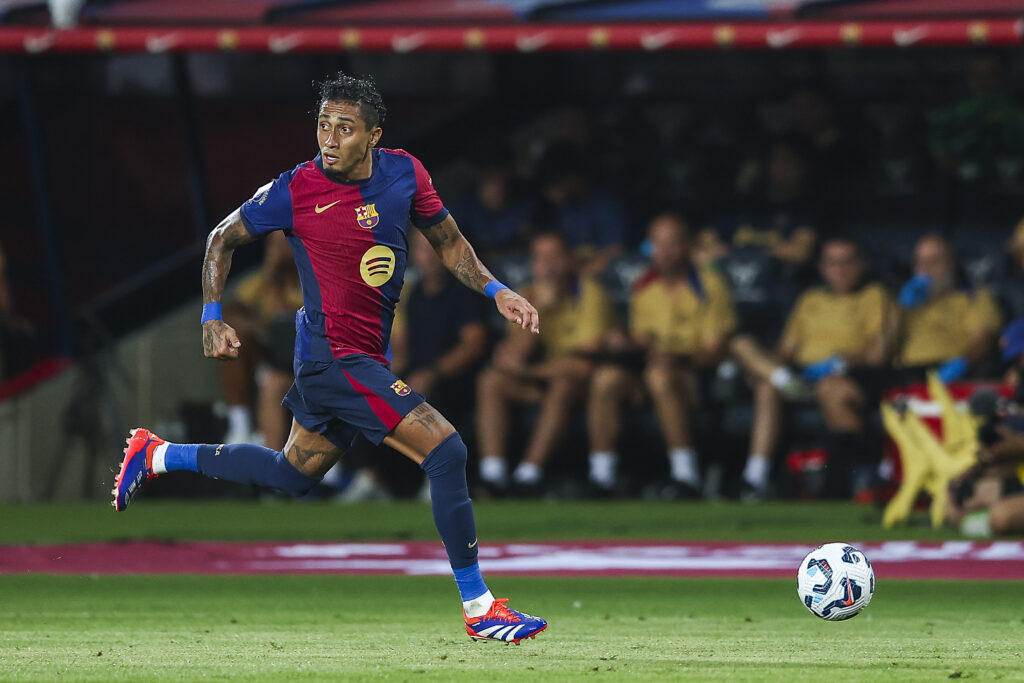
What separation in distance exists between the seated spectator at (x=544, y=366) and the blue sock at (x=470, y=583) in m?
7.04

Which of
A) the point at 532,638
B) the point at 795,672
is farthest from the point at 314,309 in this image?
the point at 795,672

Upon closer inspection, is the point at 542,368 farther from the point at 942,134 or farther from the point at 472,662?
the point at 472,662

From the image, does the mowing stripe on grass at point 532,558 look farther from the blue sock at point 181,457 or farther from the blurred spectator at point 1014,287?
the blurred spectator at point 1014,287

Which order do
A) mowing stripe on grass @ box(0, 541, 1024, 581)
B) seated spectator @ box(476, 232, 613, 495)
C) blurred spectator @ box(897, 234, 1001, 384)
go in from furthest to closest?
seated spectator @ box(476, 232, 613, 495), blurred spectator @ box(897, 234, 1001, 384), mowing stripe on grass @ box(0, 541, 1024, 581)

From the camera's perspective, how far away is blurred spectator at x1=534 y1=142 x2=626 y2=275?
47.6 ft

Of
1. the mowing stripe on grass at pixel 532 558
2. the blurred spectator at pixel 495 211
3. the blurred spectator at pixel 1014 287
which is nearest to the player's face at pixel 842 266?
the blurred spectator at pixel 1014 287

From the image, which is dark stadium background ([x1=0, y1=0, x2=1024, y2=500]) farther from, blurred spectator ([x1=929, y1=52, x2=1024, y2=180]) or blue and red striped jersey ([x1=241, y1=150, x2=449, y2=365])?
blue and red striped jersey ([x1=241, y1=150, x2=449, y2=365])

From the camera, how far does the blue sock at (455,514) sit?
6336 mm

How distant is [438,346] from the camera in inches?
542

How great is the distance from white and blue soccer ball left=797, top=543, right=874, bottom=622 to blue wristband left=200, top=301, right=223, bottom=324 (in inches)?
92.2

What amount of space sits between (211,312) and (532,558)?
146 inches

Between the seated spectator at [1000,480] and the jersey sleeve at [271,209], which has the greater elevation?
the jersey sleeve at [271,209]

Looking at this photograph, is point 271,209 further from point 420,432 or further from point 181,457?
point 181,457

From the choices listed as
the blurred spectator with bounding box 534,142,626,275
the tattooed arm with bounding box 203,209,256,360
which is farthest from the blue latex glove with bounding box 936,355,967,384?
the tattooed arm with bounding box 203,209,256,360
